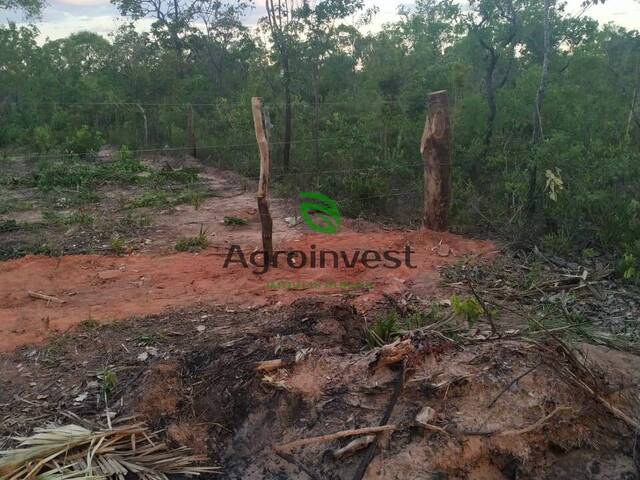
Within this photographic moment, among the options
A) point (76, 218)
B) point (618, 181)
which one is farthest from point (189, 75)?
point (618, 181)

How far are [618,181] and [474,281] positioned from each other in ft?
8.08

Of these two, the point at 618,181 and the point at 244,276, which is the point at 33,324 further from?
the point at 618,181

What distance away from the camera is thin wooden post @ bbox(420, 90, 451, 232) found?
621cm

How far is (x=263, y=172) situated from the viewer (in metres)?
5.25

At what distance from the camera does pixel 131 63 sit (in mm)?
15023

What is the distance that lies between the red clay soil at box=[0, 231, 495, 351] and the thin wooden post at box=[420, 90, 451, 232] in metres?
0.28

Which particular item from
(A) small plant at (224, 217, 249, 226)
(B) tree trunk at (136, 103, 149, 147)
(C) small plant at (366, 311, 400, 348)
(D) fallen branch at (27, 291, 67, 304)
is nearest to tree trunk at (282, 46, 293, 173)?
(A) small plant at (224, 217, 249, 226)

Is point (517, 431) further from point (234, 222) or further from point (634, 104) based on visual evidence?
point (634, 104)

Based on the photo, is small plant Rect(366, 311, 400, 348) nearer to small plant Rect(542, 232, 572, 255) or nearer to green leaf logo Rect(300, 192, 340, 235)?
small plant Rect(542, 232, 572, 255)

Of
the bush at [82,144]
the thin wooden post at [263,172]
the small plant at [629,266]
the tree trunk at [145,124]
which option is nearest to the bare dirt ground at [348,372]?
the small plant at [629,266]

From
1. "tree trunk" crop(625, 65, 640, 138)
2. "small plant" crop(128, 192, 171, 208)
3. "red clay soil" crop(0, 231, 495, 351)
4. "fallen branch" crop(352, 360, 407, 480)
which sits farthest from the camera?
"small plant" crop(128, 192, 171, 208)

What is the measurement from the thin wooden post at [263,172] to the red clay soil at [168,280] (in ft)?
1.18

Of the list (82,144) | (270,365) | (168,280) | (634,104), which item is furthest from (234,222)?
(634,104)

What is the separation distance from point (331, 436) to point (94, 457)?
4.04 ft
